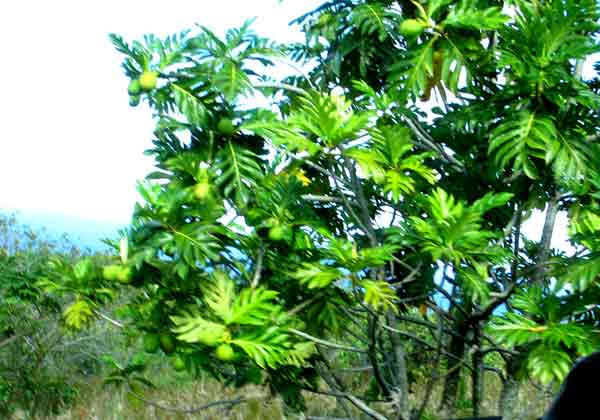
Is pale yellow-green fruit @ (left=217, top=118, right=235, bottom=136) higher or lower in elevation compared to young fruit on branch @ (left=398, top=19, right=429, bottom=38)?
lower

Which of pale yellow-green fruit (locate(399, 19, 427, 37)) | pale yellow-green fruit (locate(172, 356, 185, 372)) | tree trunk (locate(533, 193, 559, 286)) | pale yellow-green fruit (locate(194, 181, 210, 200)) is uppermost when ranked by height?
pale yellow-green fruit (locate(399, 19, 427, 37))

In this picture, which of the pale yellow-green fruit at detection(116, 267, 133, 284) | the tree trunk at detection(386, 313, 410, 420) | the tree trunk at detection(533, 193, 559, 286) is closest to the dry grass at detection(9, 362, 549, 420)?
the tree trunk at detection(386, 313, 410, 420)

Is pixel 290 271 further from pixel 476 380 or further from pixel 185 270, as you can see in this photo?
pixel 476 380

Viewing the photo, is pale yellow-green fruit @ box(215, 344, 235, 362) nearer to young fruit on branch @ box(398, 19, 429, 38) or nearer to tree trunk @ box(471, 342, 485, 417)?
young fruit on branch @ box(398, 19, 429, 38)

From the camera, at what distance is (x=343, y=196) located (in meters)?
3.50

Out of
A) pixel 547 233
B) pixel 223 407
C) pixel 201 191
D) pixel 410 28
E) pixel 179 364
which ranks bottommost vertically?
pixel 223 407

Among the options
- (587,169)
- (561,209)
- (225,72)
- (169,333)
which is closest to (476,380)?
(561,209)

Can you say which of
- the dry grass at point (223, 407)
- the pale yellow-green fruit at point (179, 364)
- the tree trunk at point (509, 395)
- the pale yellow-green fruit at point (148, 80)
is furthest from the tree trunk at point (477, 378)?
the pale yellow-green fruit at point (148, 80)

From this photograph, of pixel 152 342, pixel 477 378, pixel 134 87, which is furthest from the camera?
pixel 477 378

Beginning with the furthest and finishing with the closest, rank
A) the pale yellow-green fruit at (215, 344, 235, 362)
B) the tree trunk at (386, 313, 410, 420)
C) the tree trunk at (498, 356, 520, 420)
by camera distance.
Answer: the tree trunk at (498, 356, 520, 420) → the tree trunk at (386, 313, 410, 420) → the pale yellow-green fruit at (215, 344, 235, 362)

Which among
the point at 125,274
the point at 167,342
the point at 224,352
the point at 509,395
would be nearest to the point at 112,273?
the point at 125,274

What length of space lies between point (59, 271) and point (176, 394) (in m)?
3.76

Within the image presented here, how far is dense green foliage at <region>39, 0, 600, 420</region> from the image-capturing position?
3.23 metres

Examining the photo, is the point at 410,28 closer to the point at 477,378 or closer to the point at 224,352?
the point at 224,352
